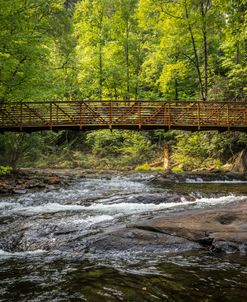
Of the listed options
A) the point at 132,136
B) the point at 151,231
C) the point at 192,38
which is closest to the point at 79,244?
the point at 151,231

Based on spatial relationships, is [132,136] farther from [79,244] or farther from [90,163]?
[79,244]

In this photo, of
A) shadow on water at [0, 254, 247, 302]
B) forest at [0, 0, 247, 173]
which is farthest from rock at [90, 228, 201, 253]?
forest at [0, 0, 247, 173]

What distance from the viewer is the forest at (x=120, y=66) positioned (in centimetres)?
1884

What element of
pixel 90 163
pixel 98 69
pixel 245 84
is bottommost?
pixel 90 163

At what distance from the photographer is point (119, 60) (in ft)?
119

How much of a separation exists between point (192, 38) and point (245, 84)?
6157 millimetres

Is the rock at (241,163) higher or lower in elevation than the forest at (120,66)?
lower

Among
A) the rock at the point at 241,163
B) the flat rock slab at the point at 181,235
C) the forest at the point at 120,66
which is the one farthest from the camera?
the rock at the point at 241,163

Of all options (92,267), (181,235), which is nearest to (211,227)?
(181,235)

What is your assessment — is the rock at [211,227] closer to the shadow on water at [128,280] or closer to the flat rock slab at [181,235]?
the flat rock slab at [181,235]

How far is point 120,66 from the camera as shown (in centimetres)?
3362

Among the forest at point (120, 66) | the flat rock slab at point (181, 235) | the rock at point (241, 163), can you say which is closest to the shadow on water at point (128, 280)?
the flat rock slab at point (181, 235)

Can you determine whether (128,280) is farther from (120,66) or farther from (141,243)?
(120,66)

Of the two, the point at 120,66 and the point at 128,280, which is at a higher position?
the point at 120,66
